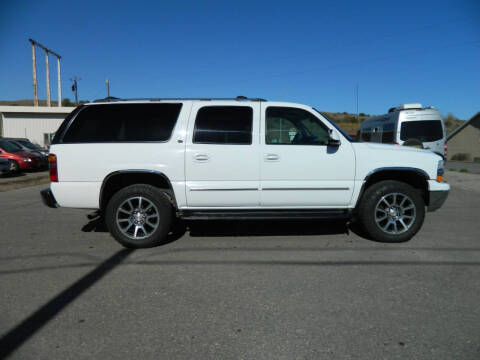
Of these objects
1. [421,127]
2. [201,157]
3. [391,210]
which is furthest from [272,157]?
[421,127]

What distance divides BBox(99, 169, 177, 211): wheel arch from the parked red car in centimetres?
1294

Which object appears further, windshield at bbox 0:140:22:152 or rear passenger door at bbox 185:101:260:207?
windshield at bbox 0:140:22:152

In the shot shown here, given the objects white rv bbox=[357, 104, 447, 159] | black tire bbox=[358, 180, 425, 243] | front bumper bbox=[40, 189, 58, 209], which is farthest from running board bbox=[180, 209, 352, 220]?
white rv bbox=[357, 104, 447, 159]

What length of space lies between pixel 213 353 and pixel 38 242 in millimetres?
3859

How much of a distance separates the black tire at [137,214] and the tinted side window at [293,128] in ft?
5.53

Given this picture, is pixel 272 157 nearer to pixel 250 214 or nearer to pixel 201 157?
pixel 250 214

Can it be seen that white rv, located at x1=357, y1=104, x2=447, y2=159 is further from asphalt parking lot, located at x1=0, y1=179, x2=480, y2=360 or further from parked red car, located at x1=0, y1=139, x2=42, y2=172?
parked red car, located at x1=0, y1=139, x2=42, y2=172

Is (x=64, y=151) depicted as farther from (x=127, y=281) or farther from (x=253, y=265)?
(x=253, y=265)

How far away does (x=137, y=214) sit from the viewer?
15.8 feet

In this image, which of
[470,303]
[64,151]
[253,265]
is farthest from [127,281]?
[470,303]

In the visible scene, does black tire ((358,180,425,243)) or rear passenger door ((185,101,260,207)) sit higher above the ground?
rear passenger door ((185,101,260,207))

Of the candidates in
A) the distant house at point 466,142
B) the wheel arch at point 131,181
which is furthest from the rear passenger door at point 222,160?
the distant house at point 466,142

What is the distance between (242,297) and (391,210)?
109 inches

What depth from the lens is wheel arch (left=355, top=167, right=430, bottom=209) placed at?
488 cm
